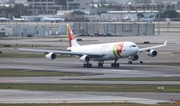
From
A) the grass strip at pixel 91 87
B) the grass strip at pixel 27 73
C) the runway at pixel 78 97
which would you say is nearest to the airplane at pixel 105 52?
the grass strip at pixel 27 73

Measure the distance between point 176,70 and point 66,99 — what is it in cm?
2992

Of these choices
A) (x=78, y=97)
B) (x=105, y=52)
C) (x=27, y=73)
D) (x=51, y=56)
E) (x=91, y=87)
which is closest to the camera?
(x=78, y=97)

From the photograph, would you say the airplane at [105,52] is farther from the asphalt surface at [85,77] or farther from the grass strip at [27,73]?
the grass strip at [27,73]

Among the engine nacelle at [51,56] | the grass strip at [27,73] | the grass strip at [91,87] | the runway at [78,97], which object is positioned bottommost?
the grass strip at [27,73]

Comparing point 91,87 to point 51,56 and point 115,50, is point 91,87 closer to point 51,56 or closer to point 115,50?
point 115,50

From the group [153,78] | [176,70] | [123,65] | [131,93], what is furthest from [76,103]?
[123,65]

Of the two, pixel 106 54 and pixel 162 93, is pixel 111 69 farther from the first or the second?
pixel 162 93

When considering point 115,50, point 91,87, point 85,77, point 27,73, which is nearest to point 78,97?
point 91,87

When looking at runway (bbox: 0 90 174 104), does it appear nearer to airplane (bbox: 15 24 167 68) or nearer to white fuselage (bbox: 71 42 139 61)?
white fuselage (bbox: 71 42 139 61)

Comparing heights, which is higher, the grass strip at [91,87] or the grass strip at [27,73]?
the grass strip at [91,87]

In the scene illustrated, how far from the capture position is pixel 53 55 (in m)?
83.4

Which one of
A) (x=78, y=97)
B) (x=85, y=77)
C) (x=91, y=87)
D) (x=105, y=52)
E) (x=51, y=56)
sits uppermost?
(x=78, y=97)

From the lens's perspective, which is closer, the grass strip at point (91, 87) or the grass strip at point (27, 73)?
the grass strip at point (91, 87)

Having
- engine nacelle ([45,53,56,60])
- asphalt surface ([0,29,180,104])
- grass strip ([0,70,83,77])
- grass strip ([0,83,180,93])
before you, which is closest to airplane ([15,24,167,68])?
engine nacelle ([45,53,56,60])
